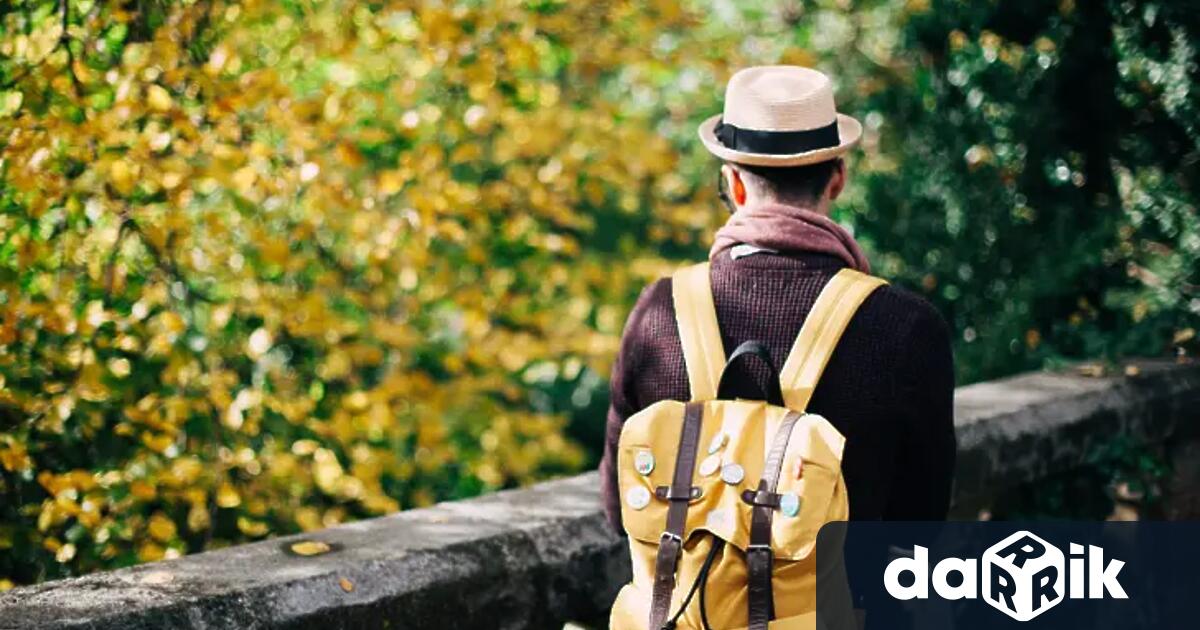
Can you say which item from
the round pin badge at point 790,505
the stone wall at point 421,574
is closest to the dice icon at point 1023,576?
the stone wall at point 421,574

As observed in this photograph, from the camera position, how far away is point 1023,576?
3436mm

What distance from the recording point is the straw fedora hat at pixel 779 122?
246 centimetres

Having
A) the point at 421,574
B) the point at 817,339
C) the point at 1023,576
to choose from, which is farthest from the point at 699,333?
the point at 1023,576

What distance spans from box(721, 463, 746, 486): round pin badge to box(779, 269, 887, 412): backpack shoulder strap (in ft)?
0.49

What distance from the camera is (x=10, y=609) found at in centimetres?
243

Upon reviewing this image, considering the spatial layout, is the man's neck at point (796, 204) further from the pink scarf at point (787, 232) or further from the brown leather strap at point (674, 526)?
the brown leather strap at point (674, 526)

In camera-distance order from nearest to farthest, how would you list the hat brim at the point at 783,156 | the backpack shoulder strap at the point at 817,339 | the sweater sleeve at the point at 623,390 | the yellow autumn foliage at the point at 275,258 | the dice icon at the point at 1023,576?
the backpack shoulder strap at the point at 817,339 < the hat brim at the point at 783,156 < the sweater sleeve at the point at 623,390 < the dice icon at the point at 1023,576 < the yellow autumn foliage at the point at 275,258

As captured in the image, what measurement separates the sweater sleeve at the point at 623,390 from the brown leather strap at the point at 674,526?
28cm

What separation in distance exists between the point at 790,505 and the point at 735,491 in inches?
3.6

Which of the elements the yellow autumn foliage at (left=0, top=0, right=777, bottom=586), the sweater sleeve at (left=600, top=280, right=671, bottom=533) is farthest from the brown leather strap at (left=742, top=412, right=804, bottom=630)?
the yellow autumn foliage at (left=0, top=0, right=777, bottom=586)

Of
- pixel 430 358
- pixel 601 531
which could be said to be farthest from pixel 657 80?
pixel 601 531

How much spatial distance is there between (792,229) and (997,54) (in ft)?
11.9

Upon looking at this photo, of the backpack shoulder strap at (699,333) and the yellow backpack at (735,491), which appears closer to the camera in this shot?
the yellow backpack at (735,491)

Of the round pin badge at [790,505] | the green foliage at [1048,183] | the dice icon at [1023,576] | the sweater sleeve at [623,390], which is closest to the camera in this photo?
the round pin badge at [790,505]
